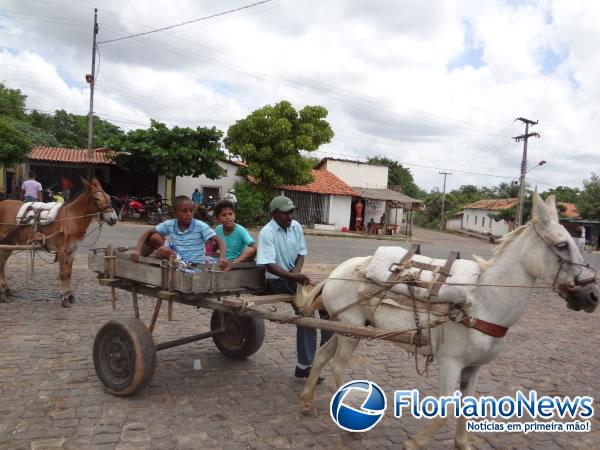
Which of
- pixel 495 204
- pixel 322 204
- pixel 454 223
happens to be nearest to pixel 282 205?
pixel 322 204

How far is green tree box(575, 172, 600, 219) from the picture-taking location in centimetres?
3365

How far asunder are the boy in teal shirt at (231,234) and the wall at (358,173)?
32.0 meters

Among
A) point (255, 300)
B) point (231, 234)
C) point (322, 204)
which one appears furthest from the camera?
point (322, 204)

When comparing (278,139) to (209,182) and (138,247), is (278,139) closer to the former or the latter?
(209,182)

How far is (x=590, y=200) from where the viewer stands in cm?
3453

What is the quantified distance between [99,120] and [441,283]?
5371 cm

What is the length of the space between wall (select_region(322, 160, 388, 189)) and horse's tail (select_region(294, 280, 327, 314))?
32.9 m

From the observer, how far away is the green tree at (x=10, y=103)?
28.3 m

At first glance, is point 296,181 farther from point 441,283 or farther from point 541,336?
point 441,283

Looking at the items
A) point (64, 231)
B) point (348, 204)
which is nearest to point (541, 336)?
point (64, 231)

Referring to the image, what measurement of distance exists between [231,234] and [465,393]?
9.32 ft

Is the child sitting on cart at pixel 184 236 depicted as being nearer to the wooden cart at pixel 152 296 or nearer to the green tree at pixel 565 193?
the wooden cart at pixel 152 296

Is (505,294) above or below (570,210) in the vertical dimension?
below

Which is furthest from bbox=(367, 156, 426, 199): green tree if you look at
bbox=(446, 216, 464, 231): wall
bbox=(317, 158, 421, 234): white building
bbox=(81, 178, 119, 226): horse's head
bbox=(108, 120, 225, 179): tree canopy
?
bbox=(81, 178, 119, 226): horse's head
